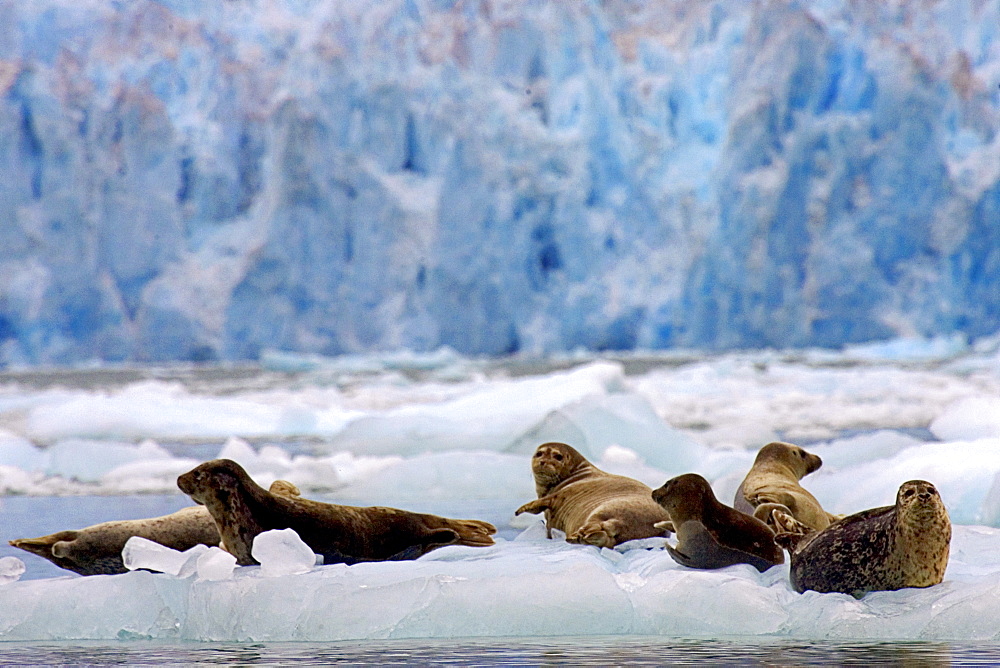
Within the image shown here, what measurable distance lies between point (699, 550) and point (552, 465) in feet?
3.45

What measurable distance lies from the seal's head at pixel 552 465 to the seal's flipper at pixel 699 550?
99 centimetres

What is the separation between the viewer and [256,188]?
27.6m

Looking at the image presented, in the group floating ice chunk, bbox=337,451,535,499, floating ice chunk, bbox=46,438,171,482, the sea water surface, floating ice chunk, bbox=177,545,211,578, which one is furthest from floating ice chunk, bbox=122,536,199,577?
floating ice chunk, bbox=46,438,171,482

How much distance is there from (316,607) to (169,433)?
7622mm

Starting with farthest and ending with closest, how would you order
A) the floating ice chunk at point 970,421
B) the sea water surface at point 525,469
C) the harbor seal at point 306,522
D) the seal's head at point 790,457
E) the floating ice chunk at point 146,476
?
A: the floating ice chunk at point 970,421
the floating ice chunk at point 146,476
the seal's head at point 790,457
the harbor seal at point 306,522
the sea water surface at point 525,469

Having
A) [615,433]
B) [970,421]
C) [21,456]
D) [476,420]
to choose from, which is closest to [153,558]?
[615,433]

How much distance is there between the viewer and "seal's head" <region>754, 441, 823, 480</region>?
3.96 metres

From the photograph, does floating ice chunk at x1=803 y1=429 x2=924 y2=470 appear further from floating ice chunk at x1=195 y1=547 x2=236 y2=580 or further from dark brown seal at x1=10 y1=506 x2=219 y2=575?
floating ice chunk at x1=195 y1=547 x2=236 y2=580

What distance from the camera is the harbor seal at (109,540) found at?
334 cm

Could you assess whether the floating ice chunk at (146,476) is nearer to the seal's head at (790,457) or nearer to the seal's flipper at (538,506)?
the seal's flipper at (538,506)

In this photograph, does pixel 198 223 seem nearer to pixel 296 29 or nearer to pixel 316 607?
pixel 296 29

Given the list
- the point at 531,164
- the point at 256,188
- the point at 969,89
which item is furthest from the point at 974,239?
the point at 256,188

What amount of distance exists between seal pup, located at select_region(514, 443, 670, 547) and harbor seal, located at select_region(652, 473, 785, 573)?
0.99 feet

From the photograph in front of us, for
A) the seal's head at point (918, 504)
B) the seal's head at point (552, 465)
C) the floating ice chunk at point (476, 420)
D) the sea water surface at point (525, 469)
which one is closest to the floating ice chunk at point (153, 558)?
the sea water surface at point (525, 469)
